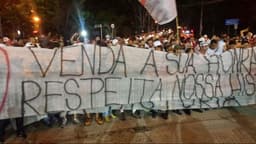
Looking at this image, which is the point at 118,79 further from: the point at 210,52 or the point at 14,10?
the point at 14,10

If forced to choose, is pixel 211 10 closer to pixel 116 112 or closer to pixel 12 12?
pixel 12 12

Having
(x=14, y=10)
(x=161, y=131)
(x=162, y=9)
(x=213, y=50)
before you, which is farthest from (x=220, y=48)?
(x=14, y=10)

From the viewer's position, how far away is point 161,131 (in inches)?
315

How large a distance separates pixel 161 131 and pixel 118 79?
1.34 meters

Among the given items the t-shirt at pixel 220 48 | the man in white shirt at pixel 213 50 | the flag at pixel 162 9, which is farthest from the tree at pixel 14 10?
the flag at pixel 162 9

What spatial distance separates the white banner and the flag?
33.8 inches

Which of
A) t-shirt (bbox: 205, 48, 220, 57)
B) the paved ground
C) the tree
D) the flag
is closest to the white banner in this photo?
t-shirt (bbox: 205, 48, 220, 57)

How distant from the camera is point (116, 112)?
9.40 meters

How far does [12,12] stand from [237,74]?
2927cm

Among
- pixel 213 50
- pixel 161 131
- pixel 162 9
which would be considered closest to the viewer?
pixel 161 131

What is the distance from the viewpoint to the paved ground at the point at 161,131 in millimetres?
7469

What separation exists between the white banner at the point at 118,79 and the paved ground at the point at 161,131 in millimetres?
411

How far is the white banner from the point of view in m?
7.66

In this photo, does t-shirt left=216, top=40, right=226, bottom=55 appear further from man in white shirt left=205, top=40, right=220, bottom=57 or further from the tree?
the tree
